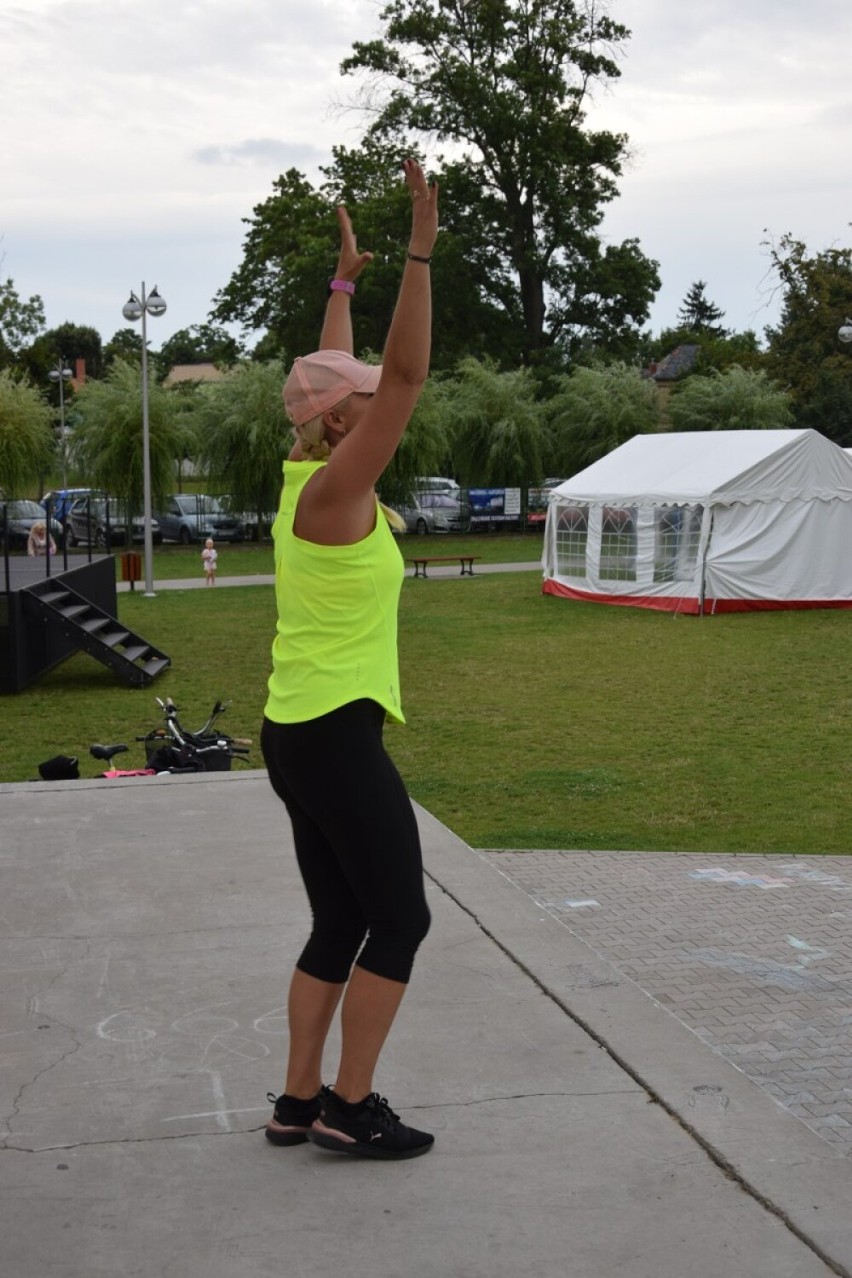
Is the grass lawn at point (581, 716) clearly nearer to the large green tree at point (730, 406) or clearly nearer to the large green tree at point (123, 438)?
the large green tree at point (123, 438)

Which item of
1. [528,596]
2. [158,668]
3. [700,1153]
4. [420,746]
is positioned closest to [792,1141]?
[700,1153]

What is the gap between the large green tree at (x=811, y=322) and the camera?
5691 cm

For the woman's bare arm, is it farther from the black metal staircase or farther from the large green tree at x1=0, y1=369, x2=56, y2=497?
the large green tree at x1=0, y1=369, x2=56, y2=497

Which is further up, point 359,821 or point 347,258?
point 347,258

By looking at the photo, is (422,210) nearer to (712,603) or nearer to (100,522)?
(712,603)

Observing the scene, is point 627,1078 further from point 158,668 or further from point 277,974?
point 158,668

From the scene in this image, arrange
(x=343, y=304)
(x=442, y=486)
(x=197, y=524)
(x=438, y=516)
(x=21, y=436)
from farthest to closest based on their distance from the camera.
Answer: (x=442, y=486)
(x=438, y=516)
(x=21, y=436)
(x=197, y=524)
(x=343, y=304)

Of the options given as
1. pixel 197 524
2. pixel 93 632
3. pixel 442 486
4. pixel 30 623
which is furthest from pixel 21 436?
pixel 93 632

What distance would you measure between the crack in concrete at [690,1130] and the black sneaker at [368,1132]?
60cm

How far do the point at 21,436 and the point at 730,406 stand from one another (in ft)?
76.6

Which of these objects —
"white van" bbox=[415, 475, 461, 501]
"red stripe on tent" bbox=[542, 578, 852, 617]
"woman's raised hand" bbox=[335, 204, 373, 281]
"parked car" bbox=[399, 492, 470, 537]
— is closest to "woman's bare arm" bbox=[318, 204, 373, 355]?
"woman's raised hand" bbox=[335, 204, 373, 281]

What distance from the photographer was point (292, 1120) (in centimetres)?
340

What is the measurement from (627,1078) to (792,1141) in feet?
1.62

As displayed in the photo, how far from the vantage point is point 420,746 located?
492 inches
